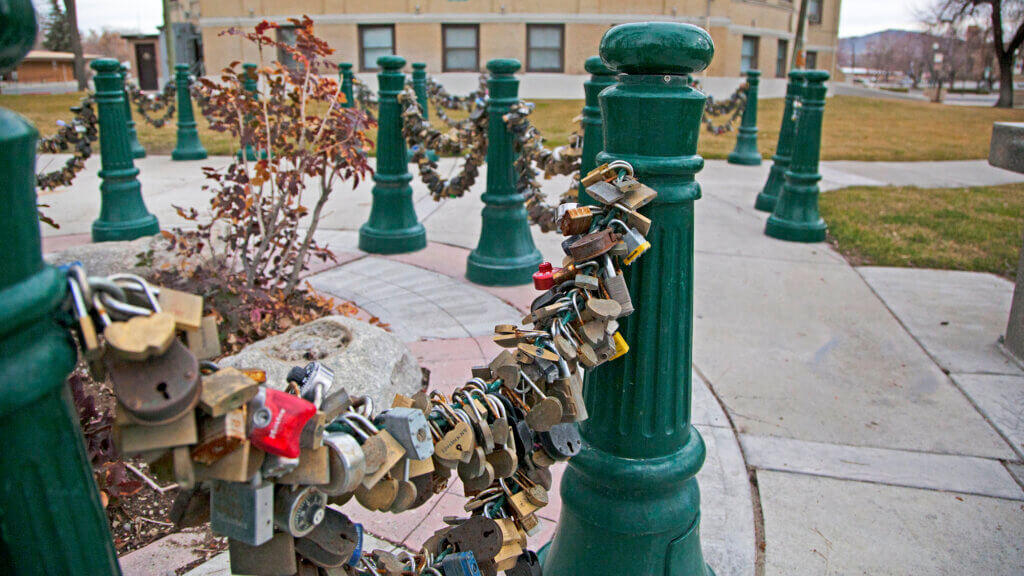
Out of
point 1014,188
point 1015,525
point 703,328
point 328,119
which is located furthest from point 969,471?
point 1014,188

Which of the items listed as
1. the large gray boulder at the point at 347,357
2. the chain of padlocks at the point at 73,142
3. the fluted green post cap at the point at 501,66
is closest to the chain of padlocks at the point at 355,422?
the large gray boulder at the point at 347,357

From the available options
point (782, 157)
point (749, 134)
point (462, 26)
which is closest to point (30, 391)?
point (782, 157)

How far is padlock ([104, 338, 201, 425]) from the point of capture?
89 centimetres

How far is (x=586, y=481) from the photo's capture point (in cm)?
197

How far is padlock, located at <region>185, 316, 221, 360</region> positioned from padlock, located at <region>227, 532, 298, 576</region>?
1.23 feet

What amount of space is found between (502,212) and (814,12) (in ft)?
128

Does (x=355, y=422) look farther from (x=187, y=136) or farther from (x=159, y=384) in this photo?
(x=187, y=136)

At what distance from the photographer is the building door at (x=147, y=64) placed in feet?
129

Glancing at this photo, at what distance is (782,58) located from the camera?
34000 millimetres

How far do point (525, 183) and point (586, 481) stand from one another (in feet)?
11.7

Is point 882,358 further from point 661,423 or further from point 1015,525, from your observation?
point 661,423

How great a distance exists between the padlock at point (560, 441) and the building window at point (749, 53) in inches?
1285

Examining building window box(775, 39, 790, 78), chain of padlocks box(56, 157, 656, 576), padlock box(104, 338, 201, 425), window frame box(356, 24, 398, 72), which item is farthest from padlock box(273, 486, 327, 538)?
building window box(775, 39, 790, 78)

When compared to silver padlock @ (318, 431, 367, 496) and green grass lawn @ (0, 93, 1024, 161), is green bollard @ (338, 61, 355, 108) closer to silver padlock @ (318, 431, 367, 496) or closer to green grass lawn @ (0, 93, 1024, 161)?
green grass lawn @ (0, 93, 1024, 161)
